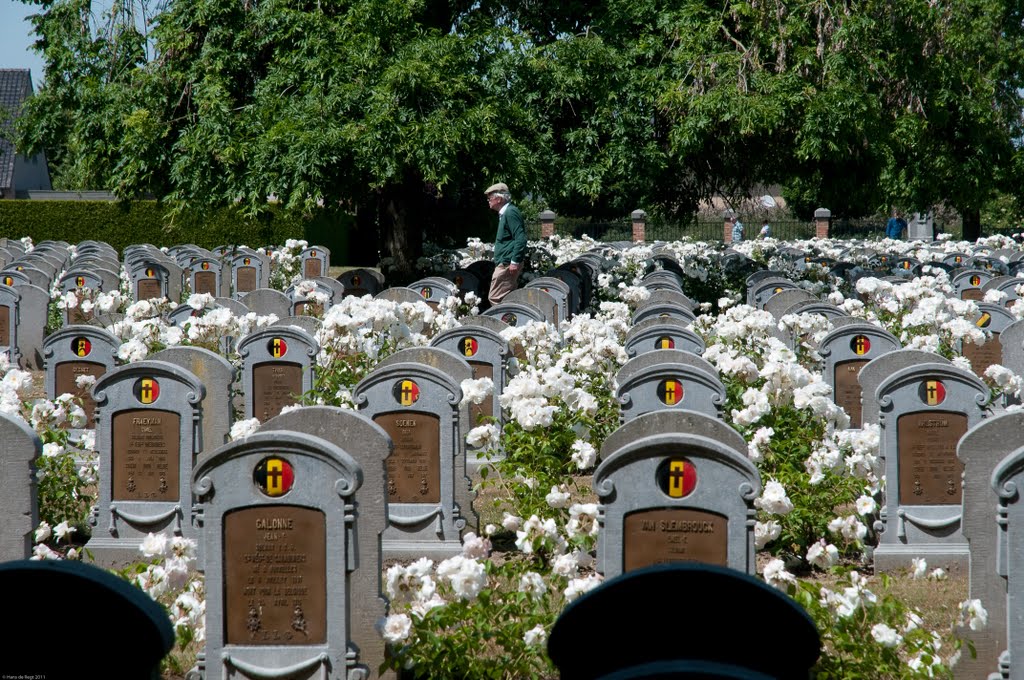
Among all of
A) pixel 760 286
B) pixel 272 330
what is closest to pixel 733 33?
pixel 760 286

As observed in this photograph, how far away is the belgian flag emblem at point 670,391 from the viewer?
25.5 ft

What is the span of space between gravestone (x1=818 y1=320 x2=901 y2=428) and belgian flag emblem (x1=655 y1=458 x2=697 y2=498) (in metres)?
4.94

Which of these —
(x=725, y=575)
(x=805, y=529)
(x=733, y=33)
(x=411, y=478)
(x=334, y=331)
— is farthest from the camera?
(x=733, y=33)

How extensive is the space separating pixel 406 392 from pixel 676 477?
2.78 metres

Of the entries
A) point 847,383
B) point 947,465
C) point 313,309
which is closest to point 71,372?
point 313,309

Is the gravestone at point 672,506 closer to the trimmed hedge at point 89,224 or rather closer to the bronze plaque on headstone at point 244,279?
the bronze plaque on headstone at point 244,279

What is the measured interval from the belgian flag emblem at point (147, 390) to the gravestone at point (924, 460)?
4.59 meters

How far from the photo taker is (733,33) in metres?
18.8

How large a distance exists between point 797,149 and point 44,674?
1558 centimetres

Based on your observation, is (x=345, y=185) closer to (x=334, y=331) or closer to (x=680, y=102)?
(x=680, y=102)

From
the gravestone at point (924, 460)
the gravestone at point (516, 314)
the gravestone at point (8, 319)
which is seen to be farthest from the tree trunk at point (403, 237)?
the gravestone at point (924, 460)

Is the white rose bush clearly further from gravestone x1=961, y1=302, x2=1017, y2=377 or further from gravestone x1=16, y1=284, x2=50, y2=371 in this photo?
gravestone x1=16, y1=284, x2=50, y2=371

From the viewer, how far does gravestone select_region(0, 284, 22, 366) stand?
1425 centimetres

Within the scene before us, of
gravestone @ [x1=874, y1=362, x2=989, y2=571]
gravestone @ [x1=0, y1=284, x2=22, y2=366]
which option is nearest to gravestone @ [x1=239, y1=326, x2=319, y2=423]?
gravestone @ [x1=874, y1=362, x2=989, y2=571]
